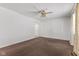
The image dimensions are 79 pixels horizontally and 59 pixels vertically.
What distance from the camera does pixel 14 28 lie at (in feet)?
6.30

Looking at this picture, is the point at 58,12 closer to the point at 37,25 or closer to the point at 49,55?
the point at 37,25

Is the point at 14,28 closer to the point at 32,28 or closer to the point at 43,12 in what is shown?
the point at 32,28

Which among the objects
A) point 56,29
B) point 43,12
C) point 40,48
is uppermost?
point 43,12

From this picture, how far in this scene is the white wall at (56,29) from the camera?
1747 millimetres

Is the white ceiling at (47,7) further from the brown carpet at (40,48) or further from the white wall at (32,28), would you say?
the brown carpet at (40,48)

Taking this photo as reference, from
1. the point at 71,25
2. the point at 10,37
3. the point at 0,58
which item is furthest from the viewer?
the point at 10,37

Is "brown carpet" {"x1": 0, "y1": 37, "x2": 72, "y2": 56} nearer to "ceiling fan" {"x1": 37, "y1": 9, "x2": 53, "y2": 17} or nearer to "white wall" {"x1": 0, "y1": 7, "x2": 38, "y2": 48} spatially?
"white wall" {"x1": 0, "y1": 7, "x2": 38, "y2": 48}

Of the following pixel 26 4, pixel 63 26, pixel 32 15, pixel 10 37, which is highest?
pixel 26 4

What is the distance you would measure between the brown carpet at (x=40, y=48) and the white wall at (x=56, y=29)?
0.08 metres

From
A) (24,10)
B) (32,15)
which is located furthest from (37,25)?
(24,10)

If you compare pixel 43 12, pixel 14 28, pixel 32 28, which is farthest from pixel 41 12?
pixel 14 28

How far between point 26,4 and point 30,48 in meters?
0.69

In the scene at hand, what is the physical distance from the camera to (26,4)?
5.75ft

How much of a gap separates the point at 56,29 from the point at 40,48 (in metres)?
0.39
